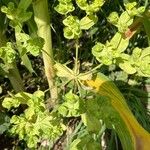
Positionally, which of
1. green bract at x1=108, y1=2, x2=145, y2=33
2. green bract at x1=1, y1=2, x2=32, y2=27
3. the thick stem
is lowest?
the thick stem

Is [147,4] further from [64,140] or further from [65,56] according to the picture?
[64,140]

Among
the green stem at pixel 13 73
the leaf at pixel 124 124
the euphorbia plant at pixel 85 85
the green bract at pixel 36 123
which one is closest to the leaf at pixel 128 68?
the euphorbia plant at pixel 85 85

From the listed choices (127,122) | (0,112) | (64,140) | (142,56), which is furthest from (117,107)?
(0,112)

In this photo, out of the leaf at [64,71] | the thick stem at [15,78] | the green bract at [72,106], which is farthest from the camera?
the thick stem at [15,78]

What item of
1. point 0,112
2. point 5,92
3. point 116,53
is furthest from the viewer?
point 5,92

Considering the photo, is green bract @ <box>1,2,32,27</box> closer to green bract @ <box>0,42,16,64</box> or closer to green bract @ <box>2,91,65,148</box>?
green bract @ <box>0,42,16,64</box>

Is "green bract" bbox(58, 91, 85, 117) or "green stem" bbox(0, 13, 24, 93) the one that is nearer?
"green bract" bbox(58, 91, 85, 117)

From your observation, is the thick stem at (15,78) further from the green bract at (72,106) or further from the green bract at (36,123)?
the green bract at (72,106)

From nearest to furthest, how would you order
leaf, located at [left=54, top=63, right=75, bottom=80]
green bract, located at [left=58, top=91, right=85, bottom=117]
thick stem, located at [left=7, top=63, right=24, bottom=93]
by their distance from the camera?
1. green bract, located at [left=58, top=91, right=85, bottom=117]
2. leaf, located at [left=54, top=63, right=75, bottom=80]
3. thick stem, located at [left=7, top=63, right=24, bottom=93]

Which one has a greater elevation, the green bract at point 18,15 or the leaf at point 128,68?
the green bract at point 18,15

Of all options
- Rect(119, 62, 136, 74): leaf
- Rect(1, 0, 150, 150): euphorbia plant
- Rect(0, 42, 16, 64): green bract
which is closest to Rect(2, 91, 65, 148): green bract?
Rect(1, 0, 150, 150): euphorbia plant

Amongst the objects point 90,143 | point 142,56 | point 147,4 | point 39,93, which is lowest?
point 90,143
